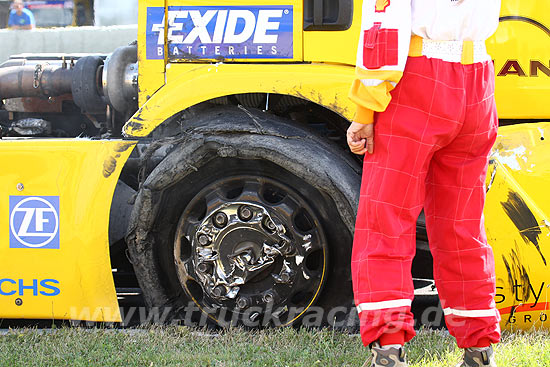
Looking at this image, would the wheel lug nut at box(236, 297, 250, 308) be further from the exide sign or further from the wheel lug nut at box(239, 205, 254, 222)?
the exide sign

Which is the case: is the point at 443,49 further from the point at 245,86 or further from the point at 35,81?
the point at 35,81

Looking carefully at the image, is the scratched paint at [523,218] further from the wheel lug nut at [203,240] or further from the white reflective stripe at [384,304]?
the wheel lug nut at [203,240]

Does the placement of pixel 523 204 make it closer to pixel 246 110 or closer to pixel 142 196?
pixel 246 110

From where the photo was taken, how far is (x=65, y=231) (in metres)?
3.25

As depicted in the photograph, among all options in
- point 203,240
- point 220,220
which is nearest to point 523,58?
point 220,220

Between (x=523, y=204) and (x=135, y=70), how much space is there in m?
2.04

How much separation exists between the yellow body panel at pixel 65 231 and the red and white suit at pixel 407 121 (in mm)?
1379

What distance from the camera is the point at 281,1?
3.09 metres

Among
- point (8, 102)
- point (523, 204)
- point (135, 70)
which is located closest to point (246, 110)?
point (135, 70)

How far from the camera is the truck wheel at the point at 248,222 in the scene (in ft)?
9.98

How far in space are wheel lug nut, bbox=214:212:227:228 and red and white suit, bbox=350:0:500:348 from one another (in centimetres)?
88

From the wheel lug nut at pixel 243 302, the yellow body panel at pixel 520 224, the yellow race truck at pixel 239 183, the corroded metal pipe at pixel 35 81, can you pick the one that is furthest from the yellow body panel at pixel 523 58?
the corroded metal pipe at pixel 35 81

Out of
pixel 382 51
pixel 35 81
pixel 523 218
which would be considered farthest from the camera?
pixel 35 81

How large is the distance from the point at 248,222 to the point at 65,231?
35.7 inches
